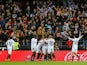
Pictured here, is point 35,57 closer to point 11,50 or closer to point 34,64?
point 11,50

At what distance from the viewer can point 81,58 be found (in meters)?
27.0

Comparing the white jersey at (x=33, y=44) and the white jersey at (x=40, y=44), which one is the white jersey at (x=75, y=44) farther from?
the white jersey at (x=33, y=44)

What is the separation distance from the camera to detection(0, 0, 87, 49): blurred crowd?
2805 centimetres

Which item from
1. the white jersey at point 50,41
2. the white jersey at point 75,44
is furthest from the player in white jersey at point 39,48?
the white jersey at point 75,44

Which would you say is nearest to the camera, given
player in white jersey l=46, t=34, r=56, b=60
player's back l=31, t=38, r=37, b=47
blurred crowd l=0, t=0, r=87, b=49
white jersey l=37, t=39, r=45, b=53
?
player in white jersey l=46, t=34, r=56, b=60

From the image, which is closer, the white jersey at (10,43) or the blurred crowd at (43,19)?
the white jersey at (10,43)

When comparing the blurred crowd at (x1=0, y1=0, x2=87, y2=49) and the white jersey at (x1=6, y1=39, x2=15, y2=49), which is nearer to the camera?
the white jersey at (x1=6, y1=39, x2=15, y2=49)

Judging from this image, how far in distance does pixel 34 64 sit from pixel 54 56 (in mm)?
4431

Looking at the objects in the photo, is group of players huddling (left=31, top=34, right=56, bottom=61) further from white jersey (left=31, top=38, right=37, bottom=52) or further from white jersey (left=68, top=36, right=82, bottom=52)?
white jersey (left=68, top=36, right=82, bottom=52)

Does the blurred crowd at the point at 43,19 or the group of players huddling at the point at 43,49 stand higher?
the blurred crowd at the point at 43,19

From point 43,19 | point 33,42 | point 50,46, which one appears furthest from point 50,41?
point 43,19

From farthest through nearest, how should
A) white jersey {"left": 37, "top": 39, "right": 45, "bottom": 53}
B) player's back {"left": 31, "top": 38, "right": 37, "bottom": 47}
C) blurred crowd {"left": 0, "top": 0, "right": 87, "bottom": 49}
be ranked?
blurred crowd {"left": 0, "top": 0, "right": 87, "bottom": 49} → player's back {"left": 31, "top": 38, "right": 37, "bottom": 47} → white jersey {"left": 37, "top": 39, "right": 45, "bottom": 53}

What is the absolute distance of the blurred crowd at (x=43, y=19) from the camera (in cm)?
2805

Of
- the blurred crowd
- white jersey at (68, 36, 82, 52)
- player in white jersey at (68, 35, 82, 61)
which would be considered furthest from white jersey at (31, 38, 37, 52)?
white jersey at (68, 36, 82, 52)
